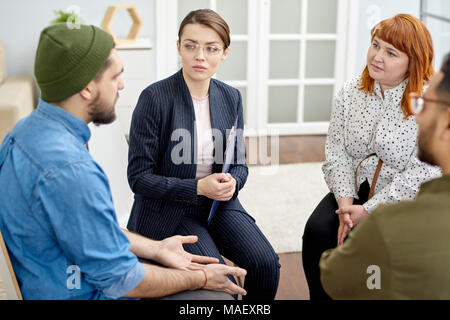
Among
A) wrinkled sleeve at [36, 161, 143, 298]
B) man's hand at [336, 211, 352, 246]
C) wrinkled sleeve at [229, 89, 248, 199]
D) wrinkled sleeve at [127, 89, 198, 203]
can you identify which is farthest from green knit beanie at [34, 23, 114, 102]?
man's hand at [336, 211, 352, 246]

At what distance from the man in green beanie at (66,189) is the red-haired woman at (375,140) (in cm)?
89

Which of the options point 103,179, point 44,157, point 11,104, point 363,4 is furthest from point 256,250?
point 363,4

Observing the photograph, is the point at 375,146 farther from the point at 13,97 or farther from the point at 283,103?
the point at 283,103

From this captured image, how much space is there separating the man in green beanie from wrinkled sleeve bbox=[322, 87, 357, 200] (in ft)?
3.27

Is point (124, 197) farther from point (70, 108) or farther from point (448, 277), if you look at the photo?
point (448, 277)

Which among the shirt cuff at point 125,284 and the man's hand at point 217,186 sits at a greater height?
the man's hand at point 217,186

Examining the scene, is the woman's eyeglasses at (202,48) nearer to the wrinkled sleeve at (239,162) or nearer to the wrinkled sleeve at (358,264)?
the wrinkled sleeve at (239,162)

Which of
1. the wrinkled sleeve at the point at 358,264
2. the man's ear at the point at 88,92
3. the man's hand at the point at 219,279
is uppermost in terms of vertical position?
the man's ear at the point at 88,92

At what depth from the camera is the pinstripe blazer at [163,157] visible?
6.59ft

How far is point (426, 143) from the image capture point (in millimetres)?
1243

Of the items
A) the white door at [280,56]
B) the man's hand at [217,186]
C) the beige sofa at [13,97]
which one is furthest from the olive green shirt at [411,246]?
the white door at [280,56]

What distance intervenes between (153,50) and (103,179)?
349 centimetres

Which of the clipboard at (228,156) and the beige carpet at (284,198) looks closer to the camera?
the clipboard at (228,156)

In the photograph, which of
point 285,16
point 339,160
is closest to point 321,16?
point 285,16
